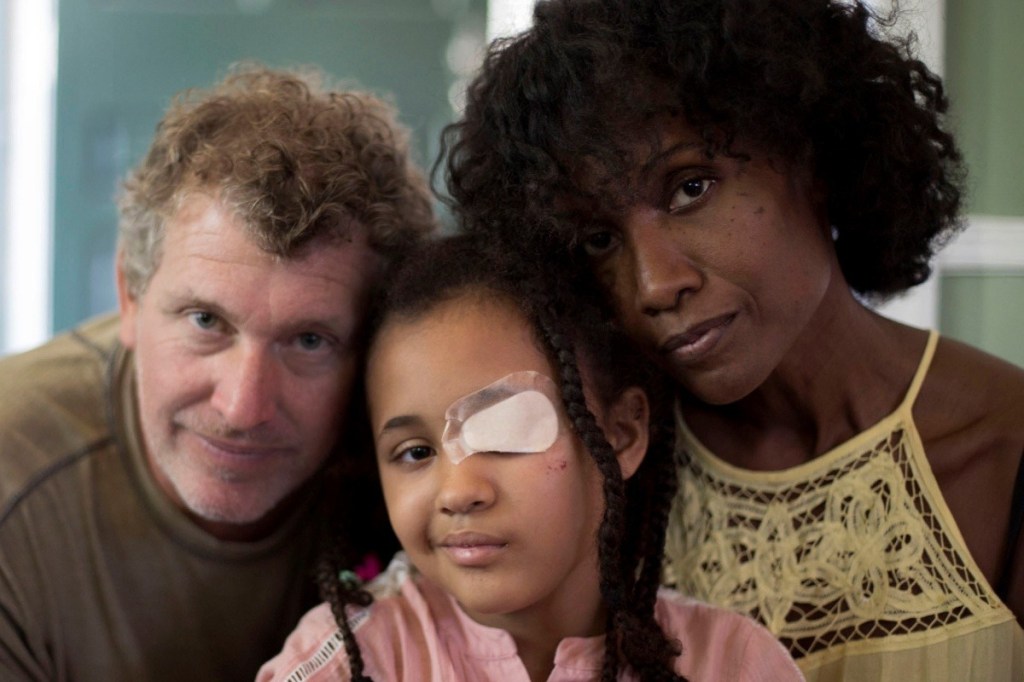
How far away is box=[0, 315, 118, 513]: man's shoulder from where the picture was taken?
185 cm

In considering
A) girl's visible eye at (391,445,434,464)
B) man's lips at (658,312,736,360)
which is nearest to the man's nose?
girl's visible eye at (391,445,434,464)

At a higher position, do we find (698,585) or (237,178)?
(237,178)

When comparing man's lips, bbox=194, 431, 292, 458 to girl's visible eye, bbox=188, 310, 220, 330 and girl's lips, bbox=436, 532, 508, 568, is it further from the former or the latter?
girl's lips, bbox=436, 532, 508, 568

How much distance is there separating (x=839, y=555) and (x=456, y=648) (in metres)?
0.62

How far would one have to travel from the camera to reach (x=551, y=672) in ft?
5.11

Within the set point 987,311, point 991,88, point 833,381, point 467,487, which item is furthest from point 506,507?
point 991,88

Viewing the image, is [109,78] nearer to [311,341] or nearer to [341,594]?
[311,341]

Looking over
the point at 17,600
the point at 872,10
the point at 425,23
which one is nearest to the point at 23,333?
the point at 425,23

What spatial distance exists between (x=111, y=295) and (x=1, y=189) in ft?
1.50

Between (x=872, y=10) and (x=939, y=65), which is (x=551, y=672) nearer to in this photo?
(x=872, y=10)

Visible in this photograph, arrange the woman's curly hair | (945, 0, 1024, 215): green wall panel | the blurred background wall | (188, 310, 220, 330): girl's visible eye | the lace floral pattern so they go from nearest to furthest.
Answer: the woman's curly hair < the lace floral pattern < (188, 310, 220, 330): girl's visible eye < (945, 0, 1024, 215): green wall panel < the blurred background wall

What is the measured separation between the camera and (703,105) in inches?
60.2

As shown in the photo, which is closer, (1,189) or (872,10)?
(872,10)

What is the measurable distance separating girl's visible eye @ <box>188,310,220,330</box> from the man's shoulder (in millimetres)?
356
